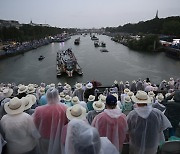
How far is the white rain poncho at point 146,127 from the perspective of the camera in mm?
2572

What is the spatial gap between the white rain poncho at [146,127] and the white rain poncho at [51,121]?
0.90 metres

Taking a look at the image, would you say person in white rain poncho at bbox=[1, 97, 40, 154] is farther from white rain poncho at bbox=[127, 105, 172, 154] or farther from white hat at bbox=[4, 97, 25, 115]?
white rain poncho at bbox=[127, 105, 172, 154]

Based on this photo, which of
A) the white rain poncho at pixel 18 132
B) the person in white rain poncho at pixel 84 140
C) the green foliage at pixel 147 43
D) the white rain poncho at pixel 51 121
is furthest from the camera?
the green foliage at pixel 147 43

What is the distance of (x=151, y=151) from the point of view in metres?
2.66

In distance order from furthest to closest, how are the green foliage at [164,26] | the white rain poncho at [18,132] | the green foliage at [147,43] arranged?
the green foliage at [164,26]
the green foliage at [147,43]
the white rain poncho at [18,132]

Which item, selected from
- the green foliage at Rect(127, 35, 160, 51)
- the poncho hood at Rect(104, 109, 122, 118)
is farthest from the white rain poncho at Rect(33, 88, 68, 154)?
the green foliage at Rect(127, 35, 160, 51)

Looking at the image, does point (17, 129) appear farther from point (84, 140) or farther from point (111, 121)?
point (84, 140)

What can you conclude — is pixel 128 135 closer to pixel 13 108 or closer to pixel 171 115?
pixel 171 115

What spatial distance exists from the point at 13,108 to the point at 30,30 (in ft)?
200

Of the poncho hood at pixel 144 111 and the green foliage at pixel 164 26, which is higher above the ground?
the green foliage at pixel 164 26

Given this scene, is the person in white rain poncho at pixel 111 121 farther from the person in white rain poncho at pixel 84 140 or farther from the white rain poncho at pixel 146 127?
the person in white rain poncho at pixel 84 140

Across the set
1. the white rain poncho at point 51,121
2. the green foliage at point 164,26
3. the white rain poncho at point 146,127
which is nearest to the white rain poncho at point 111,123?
the white rain poncho at point 146,127

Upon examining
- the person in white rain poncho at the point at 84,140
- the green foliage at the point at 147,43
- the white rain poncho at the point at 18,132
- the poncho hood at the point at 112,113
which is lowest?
the green foliage at the point at 147,43

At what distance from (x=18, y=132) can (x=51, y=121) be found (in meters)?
0.42
